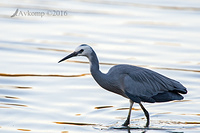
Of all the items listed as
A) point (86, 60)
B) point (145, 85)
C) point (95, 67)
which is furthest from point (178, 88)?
point (86, 60)

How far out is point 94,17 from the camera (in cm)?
1762

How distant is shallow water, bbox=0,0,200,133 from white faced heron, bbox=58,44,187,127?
0.42 metres

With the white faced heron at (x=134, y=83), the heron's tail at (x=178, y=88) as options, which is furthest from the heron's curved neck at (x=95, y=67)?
the heron's tail at (x=178, y=88)

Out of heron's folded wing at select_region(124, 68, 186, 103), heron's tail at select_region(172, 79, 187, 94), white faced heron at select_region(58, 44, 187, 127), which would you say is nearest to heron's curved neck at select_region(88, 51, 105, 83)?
white faced heron at select_region(58, 44, 187, 127)

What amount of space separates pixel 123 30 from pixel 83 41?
5.73 ft

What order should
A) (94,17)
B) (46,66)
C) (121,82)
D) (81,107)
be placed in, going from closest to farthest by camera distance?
(121,82) < (81,107) < (46,66) < (94,17)

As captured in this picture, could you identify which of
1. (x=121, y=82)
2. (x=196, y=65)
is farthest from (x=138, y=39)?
(x=121, y=82)

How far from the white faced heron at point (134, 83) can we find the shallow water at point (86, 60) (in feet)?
1.36

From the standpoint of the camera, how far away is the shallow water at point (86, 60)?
30.3 ft

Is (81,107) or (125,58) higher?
(125,58)

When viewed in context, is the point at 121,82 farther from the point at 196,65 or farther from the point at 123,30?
the point at 123,30

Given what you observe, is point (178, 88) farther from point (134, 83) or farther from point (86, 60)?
point (86, 60)

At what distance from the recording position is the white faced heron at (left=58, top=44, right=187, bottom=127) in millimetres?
9055

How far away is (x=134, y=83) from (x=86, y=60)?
4.34 metres
